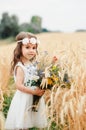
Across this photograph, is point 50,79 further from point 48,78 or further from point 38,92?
point 38,92

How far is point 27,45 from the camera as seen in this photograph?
12.0ft

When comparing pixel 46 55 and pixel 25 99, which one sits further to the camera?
pixel 46 55

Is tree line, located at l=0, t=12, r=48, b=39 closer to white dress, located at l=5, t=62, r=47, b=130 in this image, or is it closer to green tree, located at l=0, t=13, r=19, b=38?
green tree, located at l=0, t=13, r=19, b=38

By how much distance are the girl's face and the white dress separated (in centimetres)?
8

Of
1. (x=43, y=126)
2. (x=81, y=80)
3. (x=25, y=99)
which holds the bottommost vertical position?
(x=43, y=126)

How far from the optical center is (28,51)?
3.60 m

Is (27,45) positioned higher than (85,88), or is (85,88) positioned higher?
(27,45)

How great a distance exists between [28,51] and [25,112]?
501 millimetres

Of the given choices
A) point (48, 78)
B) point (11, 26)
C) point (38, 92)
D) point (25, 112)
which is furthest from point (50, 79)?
point (11, 26)

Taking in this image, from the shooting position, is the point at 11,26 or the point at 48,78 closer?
the point at 48,78

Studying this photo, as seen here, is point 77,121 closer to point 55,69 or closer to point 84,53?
point 55,69

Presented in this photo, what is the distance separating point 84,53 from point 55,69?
0.36 m

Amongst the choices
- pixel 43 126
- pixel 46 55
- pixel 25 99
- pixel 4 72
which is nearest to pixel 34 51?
pixel 25 99

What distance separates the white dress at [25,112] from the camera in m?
3.58
